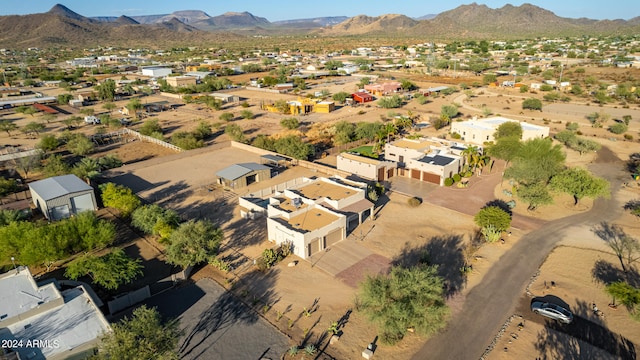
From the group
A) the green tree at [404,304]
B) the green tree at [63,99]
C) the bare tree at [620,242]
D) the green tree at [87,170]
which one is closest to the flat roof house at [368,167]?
the bare tree at [620,242]

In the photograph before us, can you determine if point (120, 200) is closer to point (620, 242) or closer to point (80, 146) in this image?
point (80, 146)

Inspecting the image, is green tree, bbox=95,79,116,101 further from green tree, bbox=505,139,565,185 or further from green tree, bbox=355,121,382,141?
green tree, bbox=505,139,565,185

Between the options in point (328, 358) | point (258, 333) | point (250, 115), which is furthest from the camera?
point (250, 115)

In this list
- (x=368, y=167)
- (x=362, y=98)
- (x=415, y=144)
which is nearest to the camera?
(x=368, y=167)

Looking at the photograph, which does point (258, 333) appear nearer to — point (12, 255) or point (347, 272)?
point (347, 272)

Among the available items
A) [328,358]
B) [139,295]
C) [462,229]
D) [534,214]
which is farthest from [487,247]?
[139,295]

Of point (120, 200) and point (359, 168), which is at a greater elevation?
point (120, 200)

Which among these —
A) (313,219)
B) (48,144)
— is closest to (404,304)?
(313,219)
